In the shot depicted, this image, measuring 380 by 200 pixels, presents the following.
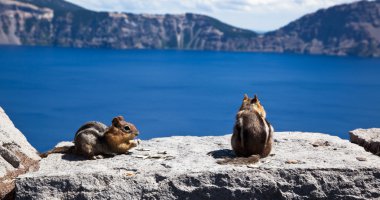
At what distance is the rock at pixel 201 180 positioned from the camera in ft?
36.0

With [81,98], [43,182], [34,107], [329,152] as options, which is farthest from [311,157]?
[81,98]

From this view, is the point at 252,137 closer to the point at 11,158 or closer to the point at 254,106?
the point at 254,106

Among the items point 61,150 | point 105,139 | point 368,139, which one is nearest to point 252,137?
point 105,139

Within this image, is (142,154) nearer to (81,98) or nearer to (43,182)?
(43,182)

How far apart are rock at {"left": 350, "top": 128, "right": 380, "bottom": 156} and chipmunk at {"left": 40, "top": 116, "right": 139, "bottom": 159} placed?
622 cm

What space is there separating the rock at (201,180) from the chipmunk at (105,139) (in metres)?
0.46

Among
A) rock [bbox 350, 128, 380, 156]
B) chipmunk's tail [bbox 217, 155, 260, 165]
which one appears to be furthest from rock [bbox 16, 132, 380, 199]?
rock [bbox 350, 128, 380, 156]

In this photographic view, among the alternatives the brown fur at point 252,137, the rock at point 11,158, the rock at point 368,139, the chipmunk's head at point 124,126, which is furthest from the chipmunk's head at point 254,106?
the rock at point 11,158

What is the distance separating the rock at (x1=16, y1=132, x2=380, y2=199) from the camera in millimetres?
10969

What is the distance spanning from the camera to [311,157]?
12367mm

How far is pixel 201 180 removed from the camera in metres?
11.0

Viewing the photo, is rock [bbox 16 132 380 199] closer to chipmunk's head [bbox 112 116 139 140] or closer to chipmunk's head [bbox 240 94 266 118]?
chipmunk's head [bbox 112 116 139 140]

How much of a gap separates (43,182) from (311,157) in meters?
6.01

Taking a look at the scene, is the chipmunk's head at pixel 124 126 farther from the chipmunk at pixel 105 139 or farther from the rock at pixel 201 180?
the rock at pixel 201 180
